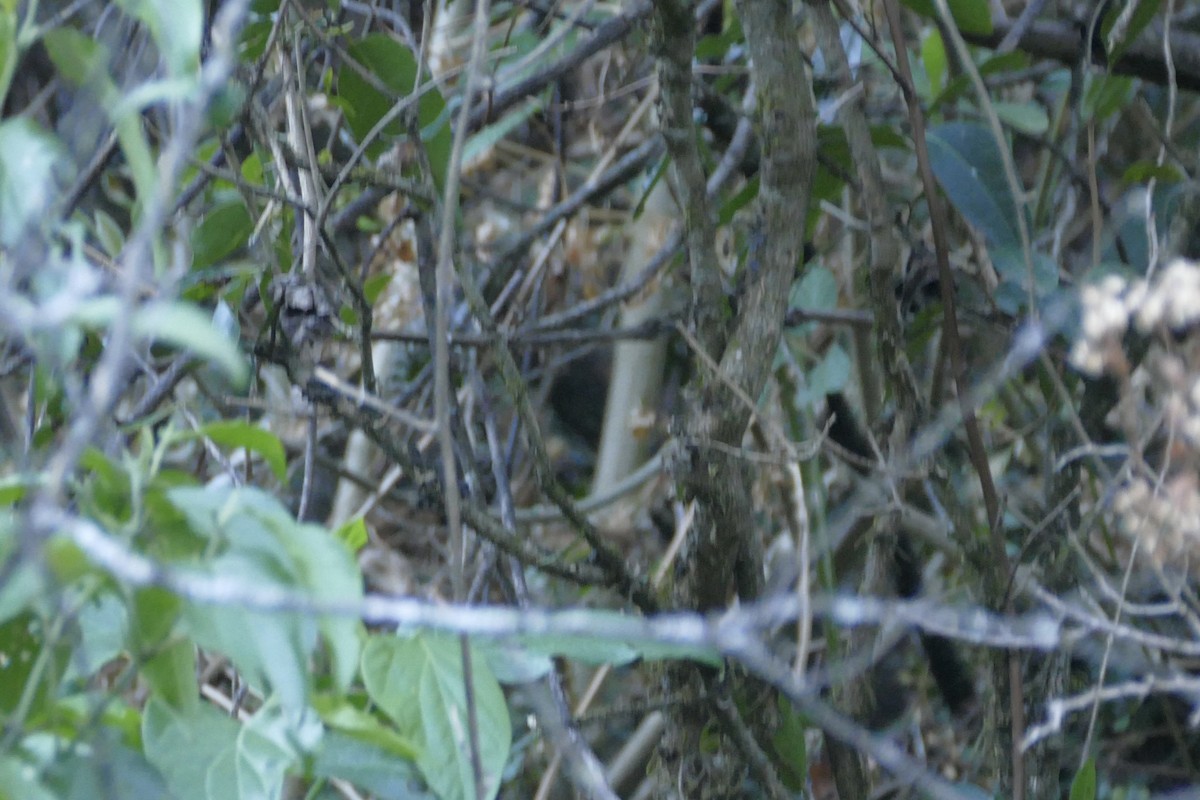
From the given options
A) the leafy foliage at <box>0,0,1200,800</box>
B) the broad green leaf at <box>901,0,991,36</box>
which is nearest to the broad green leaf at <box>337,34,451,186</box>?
the leafy foliage at <box>0,0,1200,800</box>

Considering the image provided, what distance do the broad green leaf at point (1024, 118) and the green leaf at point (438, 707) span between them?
81 centimetres

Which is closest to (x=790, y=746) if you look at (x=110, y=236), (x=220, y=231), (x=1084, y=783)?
(x=1084, y=783)

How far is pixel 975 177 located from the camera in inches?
40.1

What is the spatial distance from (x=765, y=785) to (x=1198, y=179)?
63 centimetres

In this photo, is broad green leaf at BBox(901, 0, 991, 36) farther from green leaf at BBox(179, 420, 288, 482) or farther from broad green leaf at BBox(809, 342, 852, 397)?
green leaf at BBox(179, 420, 288, 482)

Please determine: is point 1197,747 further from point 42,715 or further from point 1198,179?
point 42,715

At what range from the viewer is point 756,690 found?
0.82 meters

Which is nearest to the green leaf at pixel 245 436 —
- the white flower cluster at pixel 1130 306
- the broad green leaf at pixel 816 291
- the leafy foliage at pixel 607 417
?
the leafy foliage at pixel 607 417

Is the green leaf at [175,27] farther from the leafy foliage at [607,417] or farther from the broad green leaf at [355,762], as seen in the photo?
the broad green leaf at [355,762]

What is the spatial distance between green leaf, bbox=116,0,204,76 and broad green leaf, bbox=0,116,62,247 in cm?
6

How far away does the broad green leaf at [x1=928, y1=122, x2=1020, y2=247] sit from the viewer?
1003 millimetres

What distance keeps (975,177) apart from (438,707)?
0.72m

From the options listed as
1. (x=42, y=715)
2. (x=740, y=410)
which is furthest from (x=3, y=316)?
(x=740, y=410)

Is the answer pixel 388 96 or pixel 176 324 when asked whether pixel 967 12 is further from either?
pixel 176 324
